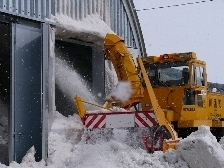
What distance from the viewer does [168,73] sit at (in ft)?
37.0

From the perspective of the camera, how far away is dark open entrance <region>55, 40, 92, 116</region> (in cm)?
1198

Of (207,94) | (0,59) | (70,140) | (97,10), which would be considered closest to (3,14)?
(0,59)

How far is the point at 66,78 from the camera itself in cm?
1205

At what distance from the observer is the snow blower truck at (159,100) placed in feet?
33.1

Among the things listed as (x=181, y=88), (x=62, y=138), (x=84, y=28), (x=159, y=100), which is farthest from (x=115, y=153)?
(x=84, y=28)

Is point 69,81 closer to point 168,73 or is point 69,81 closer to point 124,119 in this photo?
point 124,119

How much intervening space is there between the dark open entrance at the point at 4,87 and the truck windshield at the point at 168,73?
3794 millimetres

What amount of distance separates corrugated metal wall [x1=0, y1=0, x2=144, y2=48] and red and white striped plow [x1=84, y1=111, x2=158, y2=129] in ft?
8.60

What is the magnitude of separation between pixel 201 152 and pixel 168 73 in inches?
139

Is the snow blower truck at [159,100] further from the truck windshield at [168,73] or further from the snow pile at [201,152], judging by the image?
the snow pile at [201,152]

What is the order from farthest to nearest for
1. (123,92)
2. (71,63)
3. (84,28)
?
1. (71,63)
2. (84,28)
3. (123,92)

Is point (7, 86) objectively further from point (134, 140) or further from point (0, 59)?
point (134, 140)

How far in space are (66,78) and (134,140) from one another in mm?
2967

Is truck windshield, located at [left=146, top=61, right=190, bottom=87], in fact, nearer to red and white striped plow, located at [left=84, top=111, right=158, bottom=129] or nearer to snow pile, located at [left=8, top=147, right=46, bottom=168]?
red and white striped plow, located at [left=84, top=111, right=158, bottom=129]
